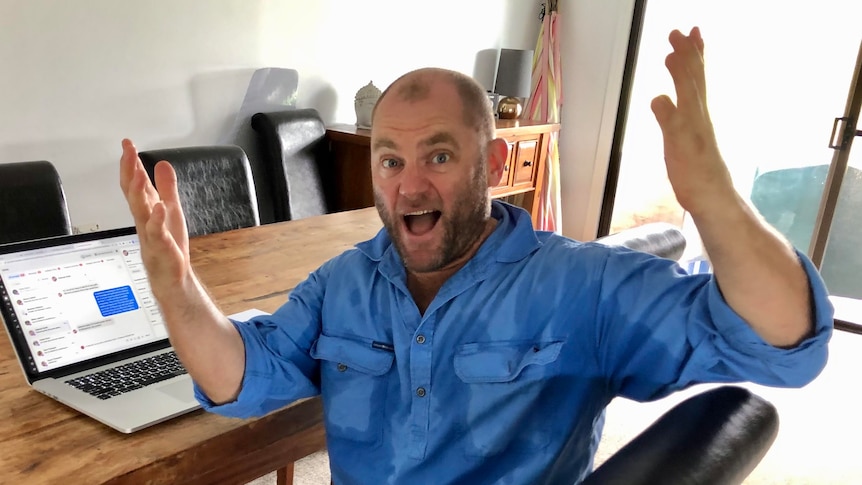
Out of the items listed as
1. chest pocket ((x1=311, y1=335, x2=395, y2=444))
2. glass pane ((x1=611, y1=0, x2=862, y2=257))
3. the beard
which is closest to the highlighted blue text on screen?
chest pocket ((x1=311, y1=335, x2=395, y2=444))

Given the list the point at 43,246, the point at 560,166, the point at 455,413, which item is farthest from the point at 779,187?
the point at 43,246

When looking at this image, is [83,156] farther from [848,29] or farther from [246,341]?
[848,29]

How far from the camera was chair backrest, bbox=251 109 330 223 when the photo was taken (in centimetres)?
284

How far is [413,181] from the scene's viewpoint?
1100mm

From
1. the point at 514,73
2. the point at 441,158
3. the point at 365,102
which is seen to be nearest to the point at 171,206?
the point at 441,158

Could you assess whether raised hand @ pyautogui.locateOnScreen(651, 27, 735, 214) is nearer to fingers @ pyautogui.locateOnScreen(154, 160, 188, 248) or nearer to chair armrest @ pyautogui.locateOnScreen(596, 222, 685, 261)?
chair armrest @ pyautogui.locateOnScreen(596, 222, 685, 261)

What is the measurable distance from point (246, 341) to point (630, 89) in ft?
12.0

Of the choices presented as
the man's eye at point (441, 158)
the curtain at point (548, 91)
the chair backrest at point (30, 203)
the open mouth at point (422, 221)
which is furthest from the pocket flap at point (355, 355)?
the curtain at point (548, 91)

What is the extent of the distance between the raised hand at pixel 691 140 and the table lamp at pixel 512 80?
9.80ft

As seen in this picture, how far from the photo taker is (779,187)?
12.4ft

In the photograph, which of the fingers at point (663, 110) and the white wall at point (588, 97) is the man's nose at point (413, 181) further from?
the white wall at point (588, 97)

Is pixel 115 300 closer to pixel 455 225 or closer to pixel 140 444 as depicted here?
pixel 140 444

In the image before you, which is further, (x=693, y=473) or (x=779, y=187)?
(x=779, y=187)

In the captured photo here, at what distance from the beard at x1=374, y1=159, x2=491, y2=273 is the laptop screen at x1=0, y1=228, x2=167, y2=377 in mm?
448
